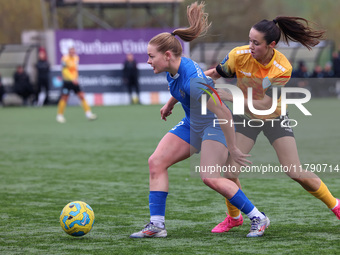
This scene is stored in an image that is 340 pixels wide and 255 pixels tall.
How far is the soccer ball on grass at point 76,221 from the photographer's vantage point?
568 cm

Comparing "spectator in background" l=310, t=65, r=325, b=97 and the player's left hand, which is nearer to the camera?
the player's left hand

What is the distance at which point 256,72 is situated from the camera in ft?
18.9

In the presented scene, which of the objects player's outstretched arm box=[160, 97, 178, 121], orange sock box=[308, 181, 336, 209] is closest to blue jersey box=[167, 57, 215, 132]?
player's outstretched arm box=[160, 97, 178, 121]

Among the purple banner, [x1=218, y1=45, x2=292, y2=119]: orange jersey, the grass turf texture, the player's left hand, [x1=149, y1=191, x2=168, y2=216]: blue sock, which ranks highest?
[x1=218, y1=45, x2=292, y2=119]: orange jersey

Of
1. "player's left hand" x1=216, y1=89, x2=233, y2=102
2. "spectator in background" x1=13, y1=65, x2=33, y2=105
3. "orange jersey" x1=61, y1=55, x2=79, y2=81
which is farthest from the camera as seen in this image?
"spectator in background" x1=13, y1=65, x2=33, y2=105

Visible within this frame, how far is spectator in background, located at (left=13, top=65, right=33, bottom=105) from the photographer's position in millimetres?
27016

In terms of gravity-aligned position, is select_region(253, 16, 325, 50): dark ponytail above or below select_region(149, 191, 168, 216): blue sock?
above

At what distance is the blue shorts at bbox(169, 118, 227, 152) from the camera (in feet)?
18.3

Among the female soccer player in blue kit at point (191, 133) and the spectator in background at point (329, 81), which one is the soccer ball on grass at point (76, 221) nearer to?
the female soccer player in blue kit at point (191, 133)

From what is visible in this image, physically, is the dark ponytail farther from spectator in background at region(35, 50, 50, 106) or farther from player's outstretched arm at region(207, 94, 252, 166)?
spectator in background at region(35, 50, 50, 106)

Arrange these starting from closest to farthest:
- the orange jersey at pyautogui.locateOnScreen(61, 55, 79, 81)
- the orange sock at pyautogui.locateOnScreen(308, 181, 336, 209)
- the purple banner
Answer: the orange sock at pyautogui.locateOnScreen(308, 181, 336, 209)
the orange jersey at pyautogui.locateOnScreen(61, 55, 79, 81)
the purple banner

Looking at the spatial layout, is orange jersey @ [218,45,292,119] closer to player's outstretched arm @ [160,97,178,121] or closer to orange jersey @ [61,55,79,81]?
player's outstretched arm @ [160,97,178,121]

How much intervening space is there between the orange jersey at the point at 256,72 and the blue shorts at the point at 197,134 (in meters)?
0.40

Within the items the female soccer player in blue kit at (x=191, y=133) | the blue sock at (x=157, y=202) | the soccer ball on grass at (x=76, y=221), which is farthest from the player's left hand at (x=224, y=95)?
the soccer ball on grass at (x=76, y=221)
